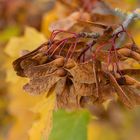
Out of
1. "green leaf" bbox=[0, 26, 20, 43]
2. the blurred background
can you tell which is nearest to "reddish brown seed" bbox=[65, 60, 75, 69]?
the blurred background

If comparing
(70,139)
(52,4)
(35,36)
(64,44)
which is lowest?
(70,139)

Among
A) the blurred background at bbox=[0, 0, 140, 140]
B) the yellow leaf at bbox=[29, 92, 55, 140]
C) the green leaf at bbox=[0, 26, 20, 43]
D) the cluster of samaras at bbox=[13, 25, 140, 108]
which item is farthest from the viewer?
the green leaf at bbox=[0, 26, 20, 43]

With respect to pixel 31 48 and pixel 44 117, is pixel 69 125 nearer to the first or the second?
pixel 44 117

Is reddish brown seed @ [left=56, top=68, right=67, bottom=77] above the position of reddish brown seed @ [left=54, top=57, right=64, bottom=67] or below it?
below

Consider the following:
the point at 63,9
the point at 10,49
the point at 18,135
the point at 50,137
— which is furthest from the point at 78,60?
the point at 18,135

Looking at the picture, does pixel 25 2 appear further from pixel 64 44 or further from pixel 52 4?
pixel 64 44

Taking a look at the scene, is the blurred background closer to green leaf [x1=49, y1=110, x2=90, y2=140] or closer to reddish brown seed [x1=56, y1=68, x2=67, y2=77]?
green leaf [x1=49, y1=110, x2=90, y2=140]

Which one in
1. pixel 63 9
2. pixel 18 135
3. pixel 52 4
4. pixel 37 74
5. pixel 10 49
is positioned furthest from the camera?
pixel 52 4
